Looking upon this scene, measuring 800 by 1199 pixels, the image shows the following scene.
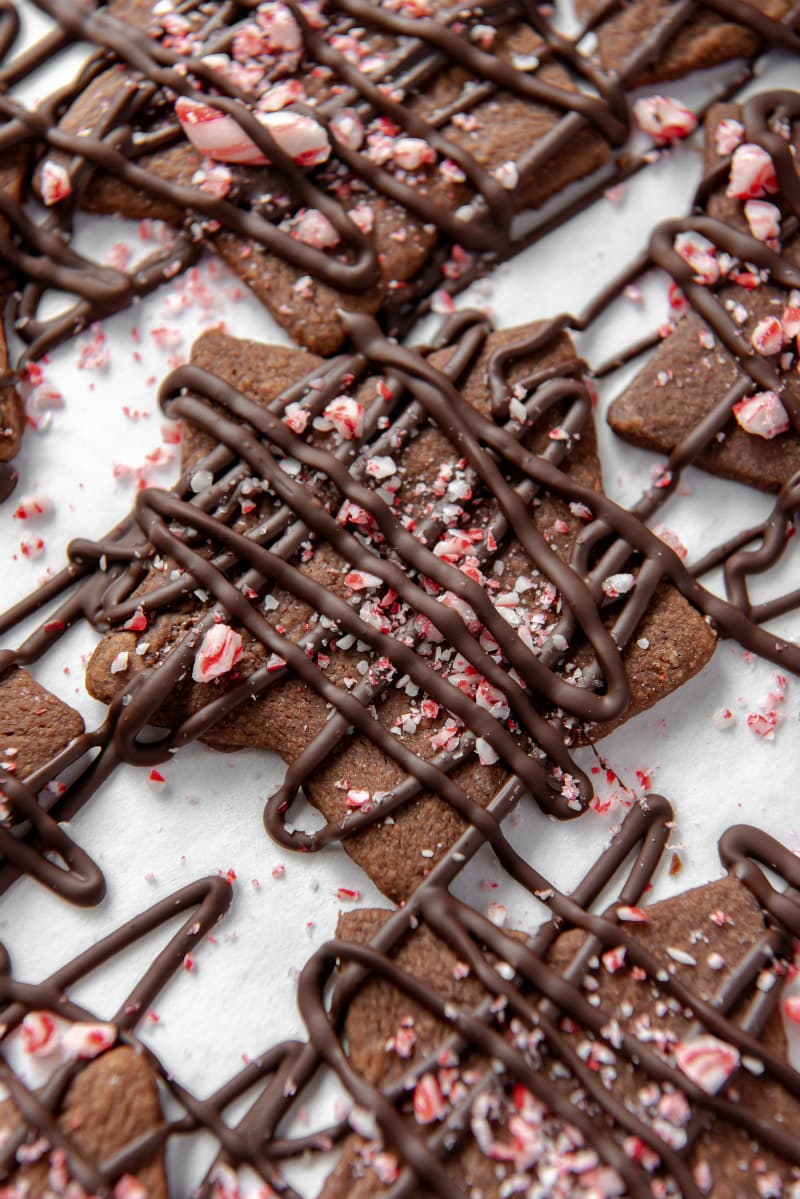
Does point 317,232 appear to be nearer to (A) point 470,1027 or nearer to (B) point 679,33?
(B) point 679,33

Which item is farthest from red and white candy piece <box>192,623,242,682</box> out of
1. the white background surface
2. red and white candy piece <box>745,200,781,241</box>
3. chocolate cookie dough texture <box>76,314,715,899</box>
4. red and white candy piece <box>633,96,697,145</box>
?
red and white candy piece <box>633,96,697,145</box>

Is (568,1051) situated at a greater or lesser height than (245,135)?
lesser

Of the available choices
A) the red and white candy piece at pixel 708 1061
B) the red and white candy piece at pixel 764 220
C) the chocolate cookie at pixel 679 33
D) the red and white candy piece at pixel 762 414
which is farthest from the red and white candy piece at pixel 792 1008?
the chocolate cookie at pixel 679 33

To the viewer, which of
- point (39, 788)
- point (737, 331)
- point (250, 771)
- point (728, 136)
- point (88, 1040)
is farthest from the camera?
point (728, 136)

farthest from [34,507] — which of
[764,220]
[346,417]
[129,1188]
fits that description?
[764,220]

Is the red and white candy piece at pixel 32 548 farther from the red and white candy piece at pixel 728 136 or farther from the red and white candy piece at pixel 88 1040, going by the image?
the red and white candy piece at pixel 728 136

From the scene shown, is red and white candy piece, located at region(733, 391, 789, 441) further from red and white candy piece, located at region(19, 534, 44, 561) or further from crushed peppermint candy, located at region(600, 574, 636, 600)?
red and white candy piece, located at region(19, 534, 44, 561)
